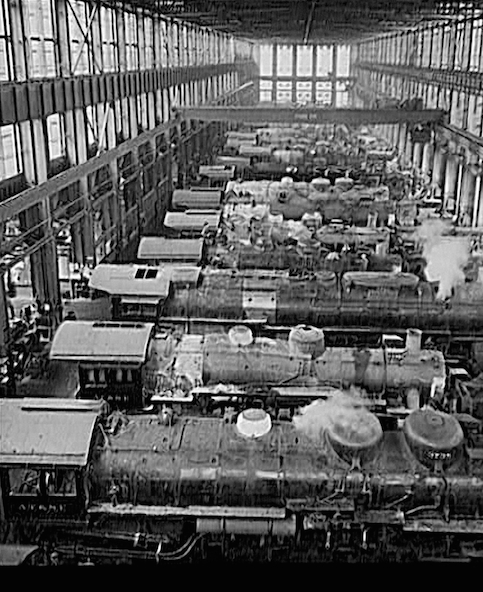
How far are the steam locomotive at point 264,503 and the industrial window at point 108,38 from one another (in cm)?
1705

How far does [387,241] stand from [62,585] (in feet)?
65.3

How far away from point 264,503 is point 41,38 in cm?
1354

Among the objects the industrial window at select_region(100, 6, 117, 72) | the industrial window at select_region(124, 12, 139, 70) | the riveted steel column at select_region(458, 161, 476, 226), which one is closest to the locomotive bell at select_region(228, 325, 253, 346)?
the industrial window at select_region(100, 6, 117, 72)

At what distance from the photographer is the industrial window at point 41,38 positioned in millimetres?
16812

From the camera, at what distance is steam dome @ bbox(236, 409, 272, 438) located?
9820 mm

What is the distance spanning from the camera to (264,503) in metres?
9.28

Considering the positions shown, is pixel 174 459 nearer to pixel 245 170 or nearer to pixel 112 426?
pixel 112 426

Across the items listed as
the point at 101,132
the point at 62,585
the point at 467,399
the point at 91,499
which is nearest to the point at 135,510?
the point at 91,499

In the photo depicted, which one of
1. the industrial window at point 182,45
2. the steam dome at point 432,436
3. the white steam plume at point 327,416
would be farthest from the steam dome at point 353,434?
the industrial window at point 182,45

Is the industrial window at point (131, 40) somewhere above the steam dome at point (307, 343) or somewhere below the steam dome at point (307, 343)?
above

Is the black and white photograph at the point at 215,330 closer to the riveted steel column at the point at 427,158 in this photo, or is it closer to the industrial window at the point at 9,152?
the industrial window at the point at 9,152

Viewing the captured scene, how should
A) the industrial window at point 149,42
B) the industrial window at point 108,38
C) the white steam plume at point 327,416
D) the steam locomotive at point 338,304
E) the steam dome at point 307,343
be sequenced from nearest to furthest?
1. the white steam plume at point 327,416
2. the steam dome at point 307,343
3. the steam locomotive at point 338,304
4. the industrial window at point 108,38
5. the industrial window at point 149,42

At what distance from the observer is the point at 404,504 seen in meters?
9.23

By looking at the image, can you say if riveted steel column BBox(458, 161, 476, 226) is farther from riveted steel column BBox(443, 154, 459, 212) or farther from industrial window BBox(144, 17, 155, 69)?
industrial window BBox(144, 17, 155, 69)
